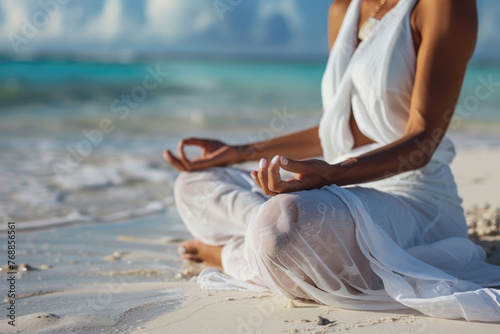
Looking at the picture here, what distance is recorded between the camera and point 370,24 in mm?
2535

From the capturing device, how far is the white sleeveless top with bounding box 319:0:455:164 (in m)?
2.37

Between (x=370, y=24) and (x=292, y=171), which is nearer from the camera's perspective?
(x=292, y=171)

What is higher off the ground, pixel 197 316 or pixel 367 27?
pixel 367 27

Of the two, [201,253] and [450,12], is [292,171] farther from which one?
[201,253]

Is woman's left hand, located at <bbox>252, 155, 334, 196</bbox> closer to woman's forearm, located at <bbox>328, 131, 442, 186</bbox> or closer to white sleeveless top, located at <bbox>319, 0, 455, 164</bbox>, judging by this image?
woman's forearm, located at <bbox>328, 131, 442, 186</bbox>

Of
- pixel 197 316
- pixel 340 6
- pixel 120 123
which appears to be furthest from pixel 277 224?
pixel 120 123

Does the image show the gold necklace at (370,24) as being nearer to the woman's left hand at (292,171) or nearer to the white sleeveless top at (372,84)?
the white sleeveless top at (372,84)

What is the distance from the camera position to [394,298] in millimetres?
1863

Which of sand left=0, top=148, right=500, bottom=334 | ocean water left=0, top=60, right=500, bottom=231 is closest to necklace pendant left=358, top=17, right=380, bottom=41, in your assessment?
sand left=0, top=148, right=500, bottom=334

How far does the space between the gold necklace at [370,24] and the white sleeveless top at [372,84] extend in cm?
4

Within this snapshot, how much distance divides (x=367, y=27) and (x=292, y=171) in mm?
936

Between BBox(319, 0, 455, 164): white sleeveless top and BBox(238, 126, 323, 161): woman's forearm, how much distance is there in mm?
173

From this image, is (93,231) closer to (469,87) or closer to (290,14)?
(469,87)

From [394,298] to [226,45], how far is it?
2890 centimetres
